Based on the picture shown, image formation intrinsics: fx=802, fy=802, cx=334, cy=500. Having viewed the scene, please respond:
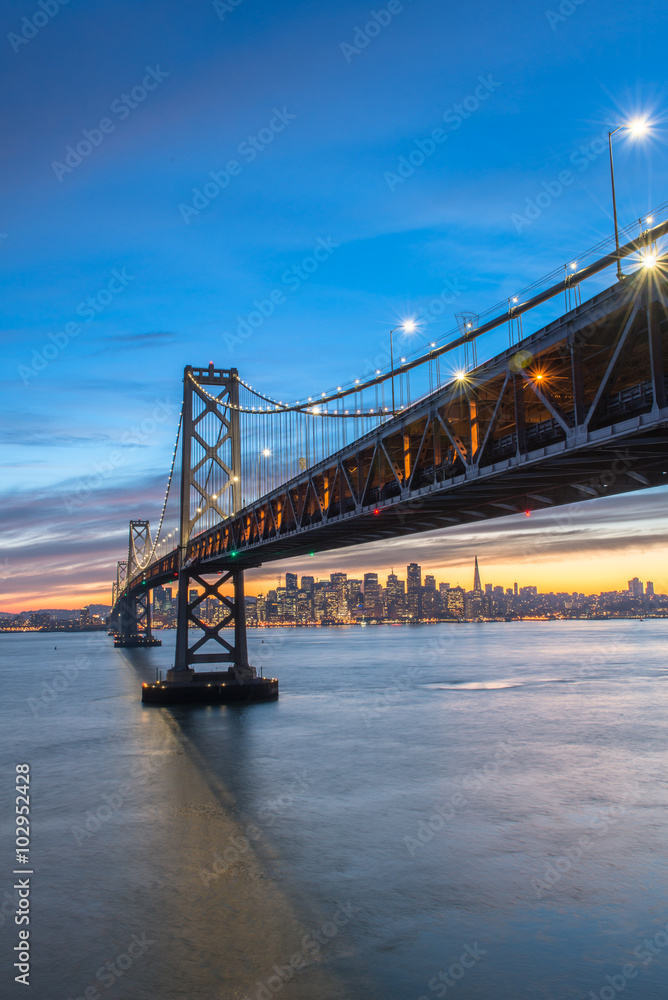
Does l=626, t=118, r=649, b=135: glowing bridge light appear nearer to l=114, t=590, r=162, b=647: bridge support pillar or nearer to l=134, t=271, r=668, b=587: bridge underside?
l=134, t=271, r=668, b=587: bridge underside

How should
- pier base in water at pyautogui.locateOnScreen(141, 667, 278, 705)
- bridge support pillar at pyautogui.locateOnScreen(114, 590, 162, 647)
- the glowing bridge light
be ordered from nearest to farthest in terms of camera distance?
the glowing bridge light
pier base in water at pyautogui.locateOnScreen(141, 667, 278, 705)
bridge support pillar at pyautogui.locateOnScreen(114, 590, 162, 647)

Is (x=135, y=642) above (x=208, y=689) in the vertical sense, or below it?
below

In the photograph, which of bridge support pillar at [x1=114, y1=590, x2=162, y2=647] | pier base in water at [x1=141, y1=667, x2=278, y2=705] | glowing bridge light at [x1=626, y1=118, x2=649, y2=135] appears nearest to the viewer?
glowing bridge light at [x1=626, y1=118, x2=649, y2=135]

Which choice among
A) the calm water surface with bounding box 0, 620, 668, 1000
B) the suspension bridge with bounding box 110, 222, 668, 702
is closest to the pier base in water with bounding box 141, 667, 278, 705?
the calm water surface with bounding box 0, 620, 668, 1000

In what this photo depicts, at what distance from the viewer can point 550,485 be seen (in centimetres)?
2042

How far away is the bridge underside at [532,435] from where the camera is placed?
13820mm

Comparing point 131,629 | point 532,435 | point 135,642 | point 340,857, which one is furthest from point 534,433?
point 131,629

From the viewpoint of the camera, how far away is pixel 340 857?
20.7 meters

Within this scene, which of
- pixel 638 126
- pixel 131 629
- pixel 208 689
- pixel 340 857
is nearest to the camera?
pixel 638 126

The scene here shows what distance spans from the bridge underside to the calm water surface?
9373 mm

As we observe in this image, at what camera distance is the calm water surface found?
46.5 ft

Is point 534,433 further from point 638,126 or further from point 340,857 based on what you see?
point 340,857

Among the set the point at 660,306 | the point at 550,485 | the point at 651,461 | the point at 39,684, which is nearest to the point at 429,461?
the point at 550,485

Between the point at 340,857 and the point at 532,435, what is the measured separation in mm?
11902
